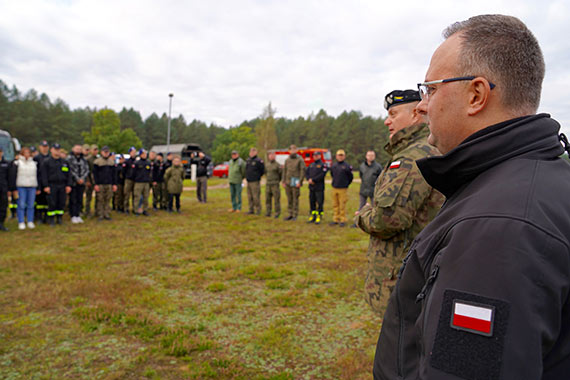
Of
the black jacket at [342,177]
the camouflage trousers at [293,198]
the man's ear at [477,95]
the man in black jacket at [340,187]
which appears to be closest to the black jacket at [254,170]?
the camouflage trousers at [293,198]

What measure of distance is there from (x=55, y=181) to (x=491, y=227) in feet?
36.4

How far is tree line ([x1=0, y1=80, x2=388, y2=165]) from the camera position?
50344 mm

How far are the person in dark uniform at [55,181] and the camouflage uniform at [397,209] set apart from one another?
9.62m

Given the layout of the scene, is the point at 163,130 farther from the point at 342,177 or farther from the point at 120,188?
the point at 342,177

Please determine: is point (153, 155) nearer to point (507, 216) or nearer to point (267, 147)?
point (507, 216)

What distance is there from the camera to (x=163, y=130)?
248 feet

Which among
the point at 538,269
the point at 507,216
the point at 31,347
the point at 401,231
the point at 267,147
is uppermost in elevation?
the point at 267,147

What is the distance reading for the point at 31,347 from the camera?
3568mm

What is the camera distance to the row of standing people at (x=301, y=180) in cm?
1038

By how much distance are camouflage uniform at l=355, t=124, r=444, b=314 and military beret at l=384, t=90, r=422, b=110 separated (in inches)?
8.3

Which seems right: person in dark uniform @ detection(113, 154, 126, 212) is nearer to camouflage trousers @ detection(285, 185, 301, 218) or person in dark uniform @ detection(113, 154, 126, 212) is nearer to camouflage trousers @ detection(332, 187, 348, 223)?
camouflage trousers @ detection(285, 185, 301, 218)

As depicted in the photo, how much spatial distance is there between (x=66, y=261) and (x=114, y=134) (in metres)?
54.8

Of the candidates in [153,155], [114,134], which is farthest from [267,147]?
[153,155]

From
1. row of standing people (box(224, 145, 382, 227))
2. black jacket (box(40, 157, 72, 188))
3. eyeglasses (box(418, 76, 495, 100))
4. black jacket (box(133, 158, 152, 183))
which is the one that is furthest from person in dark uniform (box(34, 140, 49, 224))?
eyeglasses (box(418, 76, 495, 100))
